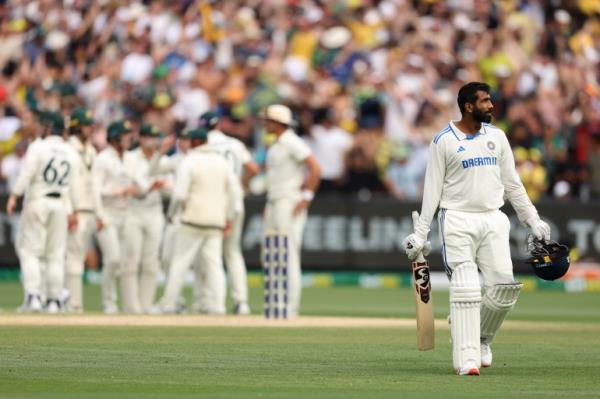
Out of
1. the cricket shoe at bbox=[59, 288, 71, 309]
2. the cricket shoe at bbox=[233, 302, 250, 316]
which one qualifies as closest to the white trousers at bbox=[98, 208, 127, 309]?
the cricket shoe at bbox=[59, 288, 71, 309]

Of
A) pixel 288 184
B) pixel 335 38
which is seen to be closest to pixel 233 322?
pixel 288 184

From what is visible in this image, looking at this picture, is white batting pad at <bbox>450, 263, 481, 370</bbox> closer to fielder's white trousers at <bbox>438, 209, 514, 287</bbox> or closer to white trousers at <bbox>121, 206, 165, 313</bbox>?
fielder's white trousers at <bbox>438, 209, 514, 287</bbox>

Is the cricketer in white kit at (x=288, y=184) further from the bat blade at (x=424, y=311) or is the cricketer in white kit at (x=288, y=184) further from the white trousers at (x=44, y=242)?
the bat blade at (x=424, y=311)

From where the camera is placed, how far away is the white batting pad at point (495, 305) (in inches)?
505

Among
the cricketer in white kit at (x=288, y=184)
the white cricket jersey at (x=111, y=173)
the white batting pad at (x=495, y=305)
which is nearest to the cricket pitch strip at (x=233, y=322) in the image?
the cricketer in white kit at (x=288, y=184)

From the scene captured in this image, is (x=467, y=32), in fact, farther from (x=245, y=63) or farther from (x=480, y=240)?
(x=480, y=240)

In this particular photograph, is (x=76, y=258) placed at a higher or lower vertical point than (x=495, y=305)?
higher

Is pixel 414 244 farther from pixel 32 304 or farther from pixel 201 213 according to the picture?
pixel 32 304

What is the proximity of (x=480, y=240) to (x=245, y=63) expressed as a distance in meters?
17.0

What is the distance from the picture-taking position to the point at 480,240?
41.9ft

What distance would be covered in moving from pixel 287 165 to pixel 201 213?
1242 millimetres

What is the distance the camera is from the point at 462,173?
41.8ft

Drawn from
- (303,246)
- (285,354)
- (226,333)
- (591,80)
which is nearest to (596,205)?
(591,80)

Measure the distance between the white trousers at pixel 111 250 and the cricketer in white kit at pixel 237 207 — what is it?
1087mm
